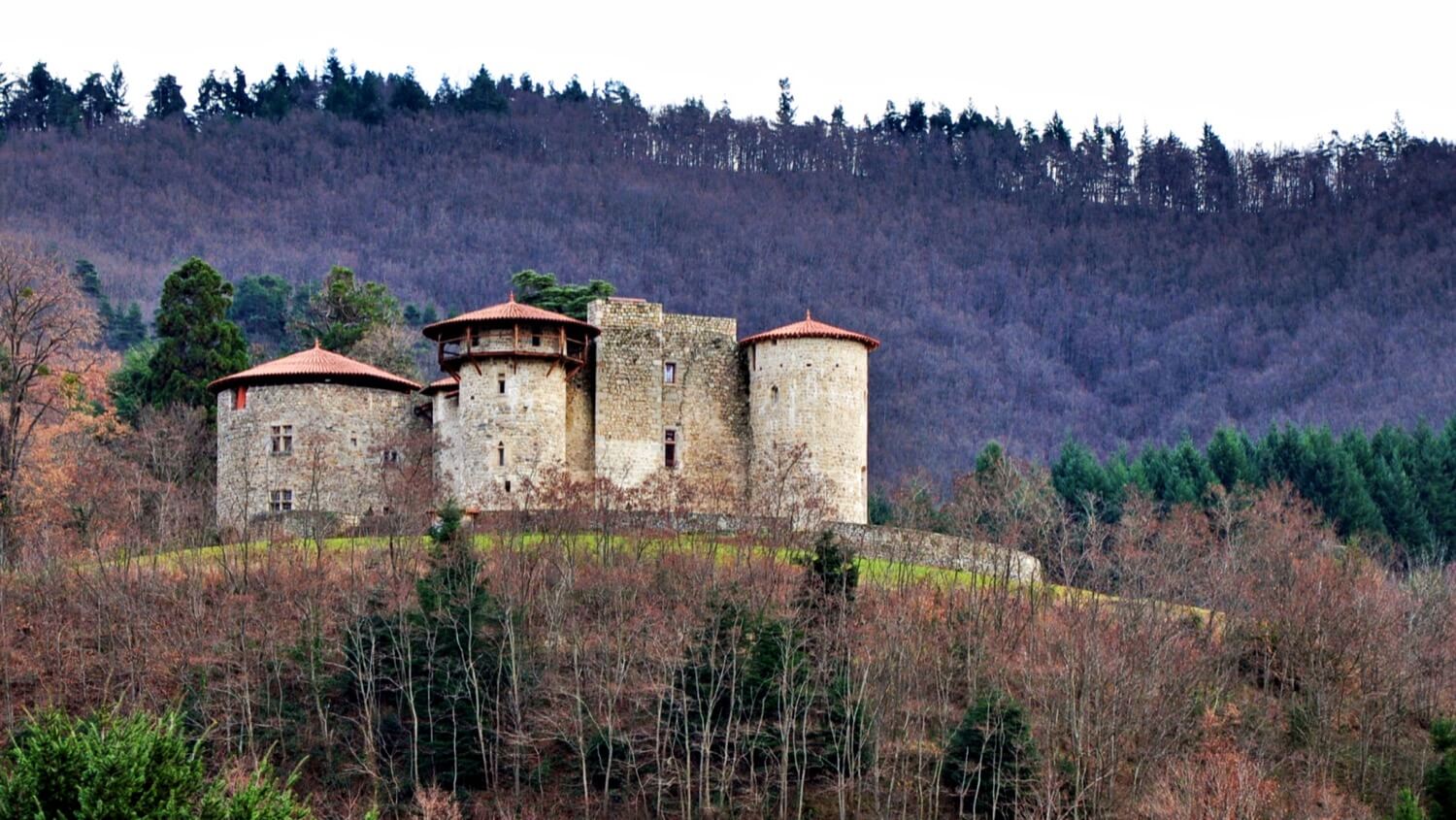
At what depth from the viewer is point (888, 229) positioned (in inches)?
6270

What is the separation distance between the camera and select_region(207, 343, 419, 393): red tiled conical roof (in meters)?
58.0

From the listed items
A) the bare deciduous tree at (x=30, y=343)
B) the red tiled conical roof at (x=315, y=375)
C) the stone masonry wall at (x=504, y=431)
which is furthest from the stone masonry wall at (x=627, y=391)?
the bare deciduous tree at (x=30, y=343)

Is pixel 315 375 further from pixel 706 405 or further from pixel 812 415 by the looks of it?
pixel 812 415

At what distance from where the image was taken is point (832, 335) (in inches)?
2312

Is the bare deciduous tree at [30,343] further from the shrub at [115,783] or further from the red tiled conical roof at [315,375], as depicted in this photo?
the shrub at [115,783]

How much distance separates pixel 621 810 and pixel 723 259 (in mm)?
108752

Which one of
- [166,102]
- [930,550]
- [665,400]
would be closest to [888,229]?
[166,102]

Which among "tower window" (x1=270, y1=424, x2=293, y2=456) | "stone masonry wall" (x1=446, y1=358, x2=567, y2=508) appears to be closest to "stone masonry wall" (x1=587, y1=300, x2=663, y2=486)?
"stone masonry wall" (x1=446, y1=358, x2=567, y2=508)

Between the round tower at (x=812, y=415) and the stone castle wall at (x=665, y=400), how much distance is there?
101 cm

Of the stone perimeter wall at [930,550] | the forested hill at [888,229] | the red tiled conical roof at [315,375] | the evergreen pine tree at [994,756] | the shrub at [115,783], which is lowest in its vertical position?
the evergreen pine tree at [994,756]

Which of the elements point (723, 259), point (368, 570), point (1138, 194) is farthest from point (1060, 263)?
point (368, 570)

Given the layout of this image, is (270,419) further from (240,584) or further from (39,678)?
(39,678)

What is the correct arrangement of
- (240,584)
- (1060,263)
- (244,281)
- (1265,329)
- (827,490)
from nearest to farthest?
1. (240,584)
2. (827,490)
3. (244,281)
4. (1265,329)
5. (1060,263)

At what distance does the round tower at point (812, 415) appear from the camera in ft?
190
